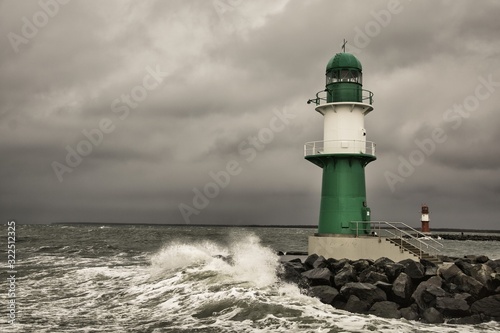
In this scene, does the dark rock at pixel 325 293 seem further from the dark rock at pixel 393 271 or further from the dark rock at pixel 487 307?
the dark rock at pixel 487 307

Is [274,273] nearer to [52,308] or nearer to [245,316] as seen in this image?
[245,316]

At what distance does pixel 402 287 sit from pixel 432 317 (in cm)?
130

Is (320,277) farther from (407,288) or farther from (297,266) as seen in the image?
(407,288)

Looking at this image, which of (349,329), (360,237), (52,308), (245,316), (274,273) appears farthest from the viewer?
(360,237)

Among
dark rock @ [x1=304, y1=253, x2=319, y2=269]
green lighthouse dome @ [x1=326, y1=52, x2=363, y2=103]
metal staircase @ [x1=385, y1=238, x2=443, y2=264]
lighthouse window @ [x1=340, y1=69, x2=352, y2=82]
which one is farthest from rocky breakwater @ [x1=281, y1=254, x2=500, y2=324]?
lighthouse window @ [x1=340, y1=69, x2=352, y2=82]

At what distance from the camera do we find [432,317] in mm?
11156

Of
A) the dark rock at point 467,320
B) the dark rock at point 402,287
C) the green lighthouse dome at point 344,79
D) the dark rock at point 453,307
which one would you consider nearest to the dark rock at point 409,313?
the dark rock at point 402,287

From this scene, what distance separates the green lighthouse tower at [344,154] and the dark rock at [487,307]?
207 inches

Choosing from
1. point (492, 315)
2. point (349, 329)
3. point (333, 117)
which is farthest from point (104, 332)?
point (333, 117)

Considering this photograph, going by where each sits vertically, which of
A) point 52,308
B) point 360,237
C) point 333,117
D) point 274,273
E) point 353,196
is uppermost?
point 333,117

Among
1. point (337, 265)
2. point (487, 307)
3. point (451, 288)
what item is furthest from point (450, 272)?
point (337, 265)

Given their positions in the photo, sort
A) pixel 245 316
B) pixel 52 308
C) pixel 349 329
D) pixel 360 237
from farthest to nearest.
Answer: pixel 360 237 < pixel 52 308 < pixel 245 316 < pixel 349 329

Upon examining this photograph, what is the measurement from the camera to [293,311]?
434 inches

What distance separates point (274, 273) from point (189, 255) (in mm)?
4527
